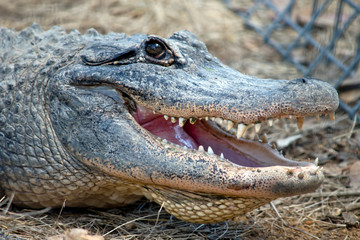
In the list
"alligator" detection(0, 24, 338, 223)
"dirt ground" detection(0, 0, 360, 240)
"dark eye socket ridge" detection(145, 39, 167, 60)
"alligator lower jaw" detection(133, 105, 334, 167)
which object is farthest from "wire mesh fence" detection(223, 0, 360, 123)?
"dark eye socket ridge" detection(145, 39, 167, 60)

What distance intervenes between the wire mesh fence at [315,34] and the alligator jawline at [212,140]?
75.8 inches

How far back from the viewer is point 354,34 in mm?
5805

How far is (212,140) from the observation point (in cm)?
284

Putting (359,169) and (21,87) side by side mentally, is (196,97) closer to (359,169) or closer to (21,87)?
(21,87)

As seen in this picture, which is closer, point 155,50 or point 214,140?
point 155,50

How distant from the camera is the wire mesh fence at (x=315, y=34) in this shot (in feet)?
15.6

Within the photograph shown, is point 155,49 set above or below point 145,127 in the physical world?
above

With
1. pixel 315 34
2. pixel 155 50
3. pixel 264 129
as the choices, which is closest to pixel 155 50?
pixel 155 50

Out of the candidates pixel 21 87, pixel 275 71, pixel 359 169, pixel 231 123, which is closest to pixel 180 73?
pixel 231 123

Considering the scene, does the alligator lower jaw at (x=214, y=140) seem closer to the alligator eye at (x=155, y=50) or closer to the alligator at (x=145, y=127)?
the alligator at (x=145, y=127)

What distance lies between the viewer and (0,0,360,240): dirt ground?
2855 millimetres

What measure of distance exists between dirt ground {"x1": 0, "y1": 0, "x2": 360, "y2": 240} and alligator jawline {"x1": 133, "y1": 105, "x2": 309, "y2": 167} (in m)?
0.50

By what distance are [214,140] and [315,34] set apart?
3514 millimetres

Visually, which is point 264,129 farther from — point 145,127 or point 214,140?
point 145,127
